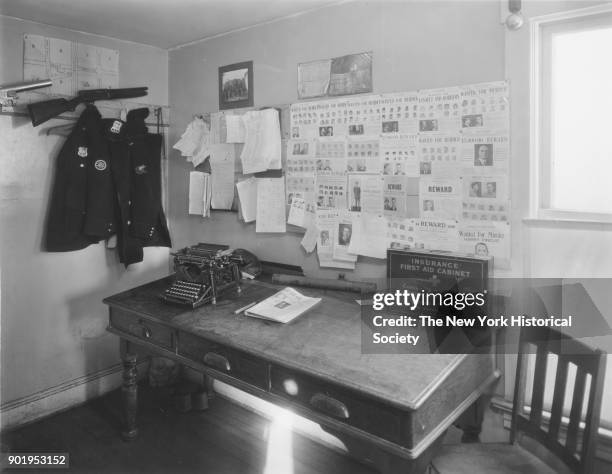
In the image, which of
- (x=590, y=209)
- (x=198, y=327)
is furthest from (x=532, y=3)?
(x=198, y=327)

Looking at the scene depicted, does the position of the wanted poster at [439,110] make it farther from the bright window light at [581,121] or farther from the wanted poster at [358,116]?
the bright window light at [581,121]

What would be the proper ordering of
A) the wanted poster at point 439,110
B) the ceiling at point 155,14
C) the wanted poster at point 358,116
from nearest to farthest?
the wanted poster at point 439,110 → the wanted poster at point 358,116 → the ceiling at point 155,14

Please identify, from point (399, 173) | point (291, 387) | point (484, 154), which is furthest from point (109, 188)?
point (484, 154)

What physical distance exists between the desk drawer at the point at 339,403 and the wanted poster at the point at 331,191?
3.28ft

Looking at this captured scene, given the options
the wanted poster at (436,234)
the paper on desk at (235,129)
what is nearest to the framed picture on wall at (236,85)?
the paper on desk at (235,129)

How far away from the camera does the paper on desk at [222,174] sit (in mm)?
2760

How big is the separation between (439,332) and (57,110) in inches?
89.4

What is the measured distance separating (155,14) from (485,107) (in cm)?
172

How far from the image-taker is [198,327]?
1828 mm

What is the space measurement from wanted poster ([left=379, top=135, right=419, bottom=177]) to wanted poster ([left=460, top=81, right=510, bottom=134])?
0.24 m

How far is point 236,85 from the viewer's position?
270 cm

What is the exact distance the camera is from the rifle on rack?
2.46 m

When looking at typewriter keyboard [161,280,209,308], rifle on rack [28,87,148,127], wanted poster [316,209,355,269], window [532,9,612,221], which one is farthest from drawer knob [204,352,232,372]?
rifle on rack [28,87,148,127]

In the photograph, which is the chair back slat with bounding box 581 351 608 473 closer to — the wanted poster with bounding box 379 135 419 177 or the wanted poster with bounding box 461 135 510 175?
the wanted poster with bounding box 461 135 510 175
